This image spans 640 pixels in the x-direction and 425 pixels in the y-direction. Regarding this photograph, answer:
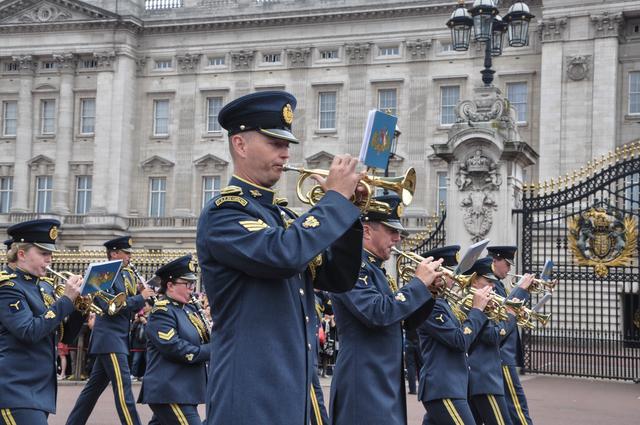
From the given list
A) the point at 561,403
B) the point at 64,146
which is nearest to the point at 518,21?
the point at 561,403

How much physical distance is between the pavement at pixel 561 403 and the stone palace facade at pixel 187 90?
89.0ft

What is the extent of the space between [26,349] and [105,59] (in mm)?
46545

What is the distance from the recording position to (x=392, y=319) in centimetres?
607

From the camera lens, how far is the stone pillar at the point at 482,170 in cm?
1638

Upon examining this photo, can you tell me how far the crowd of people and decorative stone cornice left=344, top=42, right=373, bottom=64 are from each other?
125 ft

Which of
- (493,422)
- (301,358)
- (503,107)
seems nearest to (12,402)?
(301,358)

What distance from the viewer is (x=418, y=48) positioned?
155 feet

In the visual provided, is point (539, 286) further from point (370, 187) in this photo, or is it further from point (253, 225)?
point (253, 225)

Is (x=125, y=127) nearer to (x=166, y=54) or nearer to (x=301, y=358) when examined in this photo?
(x=166, y=54)

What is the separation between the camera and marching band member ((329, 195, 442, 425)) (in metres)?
6.11

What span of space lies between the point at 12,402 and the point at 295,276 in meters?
3.25

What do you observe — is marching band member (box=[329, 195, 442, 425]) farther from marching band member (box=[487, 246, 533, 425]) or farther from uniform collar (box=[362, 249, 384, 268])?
marching band member (box=[487, 246, 533, 425])

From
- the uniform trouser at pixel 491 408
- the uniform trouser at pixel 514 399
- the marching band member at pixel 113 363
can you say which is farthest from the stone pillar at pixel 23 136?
the uniform trouser at pixel 491 408

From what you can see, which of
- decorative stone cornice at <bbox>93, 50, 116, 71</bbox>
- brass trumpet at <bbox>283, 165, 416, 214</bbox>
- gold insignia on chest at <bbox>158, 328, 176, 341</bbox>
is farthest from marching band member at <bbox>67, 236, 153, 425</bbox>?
decorative stone cornice at <bbox>93, 50, 116, 71</bbox>
